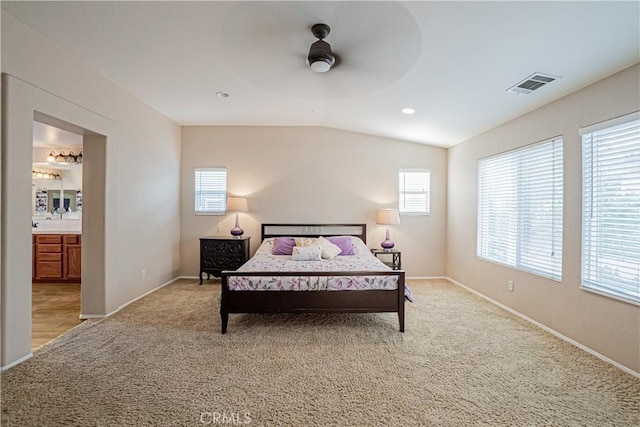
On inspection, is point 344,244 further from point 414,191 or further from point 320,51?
point 320,51

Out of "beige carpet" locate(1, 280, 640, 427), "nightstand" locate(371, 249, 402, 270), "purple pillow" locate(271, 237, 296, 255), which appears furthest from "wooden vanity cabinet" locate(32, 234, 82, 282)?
"nightstand" locate(371, 249, 402, 270)

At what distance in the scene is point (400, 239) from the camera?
5469mm

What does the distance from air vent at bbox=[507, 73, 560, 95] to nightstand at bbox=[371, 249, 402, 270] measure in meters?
2.90

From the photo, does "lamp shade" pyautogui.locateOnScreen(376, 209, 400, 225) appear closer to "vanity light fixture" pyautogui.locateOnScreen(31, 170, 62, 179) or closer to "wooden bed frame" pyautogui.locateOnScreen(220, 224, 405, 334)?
"wooden bed frame" pyautogui.locateOnScreen(220, 224, 405, 334)

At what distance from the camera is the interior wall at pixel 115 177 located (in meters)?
2.36

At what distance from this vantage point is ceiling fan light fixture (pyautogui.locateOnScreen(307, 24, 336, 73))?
81.9 inches

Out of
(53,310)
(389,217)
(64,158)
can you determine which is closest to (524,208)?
(389,217)

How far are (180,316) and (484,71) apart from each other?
4180 millimetres

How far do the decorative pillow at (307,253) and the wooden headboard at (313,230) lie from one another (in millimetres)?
1037

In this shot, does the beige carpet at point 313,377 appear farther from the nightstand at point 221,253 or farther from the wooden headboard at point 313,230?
the wooden headboard at point 313,230

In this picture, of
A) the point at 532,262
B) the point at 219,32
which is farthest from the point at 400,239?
the point at 219,32

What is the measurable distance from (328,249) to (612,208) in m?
3.12

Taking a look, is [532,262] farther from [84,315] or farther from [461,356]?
[84,315]

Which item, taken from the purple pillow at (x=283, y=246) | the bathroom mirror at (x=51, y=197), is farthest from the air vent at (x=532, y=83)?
the bathroom mirror at (x=51, y=197)
